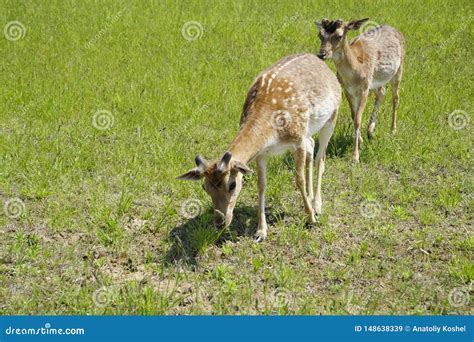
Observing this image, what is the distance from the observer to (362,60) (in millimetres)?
8992

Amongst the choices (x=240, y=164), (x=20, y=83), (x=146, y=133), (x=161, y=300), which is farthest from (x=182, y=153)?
(x=20, y=83)

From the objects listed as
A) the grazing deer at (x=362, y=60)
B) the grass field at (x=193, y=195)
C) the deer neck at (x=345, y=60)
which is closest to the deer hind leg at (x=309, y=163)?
the grass field at (x=193, y=195)

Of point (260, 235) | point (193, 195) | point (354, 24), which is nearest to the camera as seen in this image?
point (260, 235)

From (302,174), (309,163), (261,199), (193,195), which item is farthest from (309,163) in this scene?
(193,195)

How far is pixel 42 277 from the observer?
575 cm

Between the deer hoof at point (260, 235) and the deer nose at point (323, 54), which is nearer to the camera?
the deer hoof at point (260, 235)

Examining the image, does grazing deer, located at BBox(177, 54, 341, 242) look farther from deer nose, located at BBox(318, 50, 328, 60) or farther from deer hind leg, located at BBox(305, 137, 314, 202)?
deer nose, located at BBox(318, 50, 328, 60)

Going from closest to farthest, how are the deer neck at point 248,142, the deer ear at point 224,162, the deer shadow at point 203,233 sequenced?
1. the deer ear at point 224,162
2. the deer neck at point 248,142
3. the deer shadow at point 203,233

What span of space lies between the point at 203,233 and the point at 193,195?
1.06 meters

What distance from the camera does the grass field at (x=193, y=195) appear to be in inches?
222

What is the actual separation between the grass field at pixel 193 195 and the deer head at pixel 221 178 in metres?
0.65

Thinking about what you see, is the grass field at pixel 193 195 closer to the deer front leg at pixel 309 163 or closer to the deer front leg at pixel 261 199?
the deer front leg at pixel 261 199

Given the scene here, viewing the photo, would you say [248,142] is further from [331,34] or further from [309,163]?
[331,34]

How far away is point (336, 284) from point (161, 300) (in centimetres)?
181
